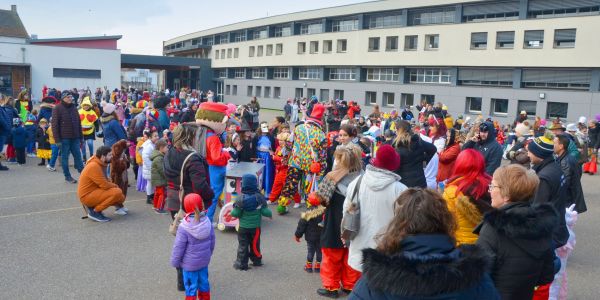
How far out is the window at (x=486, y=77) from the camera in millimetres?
30841

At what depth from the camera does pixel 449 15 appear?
111 ft

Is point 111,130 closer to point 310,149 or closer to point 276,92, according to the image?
point 310,149

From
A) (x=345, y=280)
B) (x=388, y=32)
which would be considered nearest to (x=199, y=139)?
(x=345, y=280)

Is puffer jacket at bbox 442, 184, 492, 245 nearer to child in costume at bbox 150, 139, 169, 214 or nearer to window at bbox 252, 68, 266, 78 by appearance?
child in costume at bbox 150, 139, 169, 214

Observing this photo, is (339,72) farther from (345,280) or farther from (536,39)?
(345,280)

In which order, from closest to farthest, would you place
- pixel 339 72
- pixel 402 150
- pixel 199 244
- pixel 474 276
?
pixel 474 276 < pixel 199 244 < pixel 402 150 < pixel 339 72

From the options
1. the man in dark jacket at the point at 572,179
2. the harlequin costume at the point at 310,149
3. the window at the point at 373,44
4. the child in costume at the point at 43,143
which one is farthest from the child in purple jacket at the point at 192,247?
the window at the point at 373,44

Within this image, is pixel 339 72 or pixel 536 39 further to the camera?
pixel 339 72

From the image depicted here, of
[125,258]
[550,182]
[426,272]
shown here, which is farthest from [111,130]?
[426,272]

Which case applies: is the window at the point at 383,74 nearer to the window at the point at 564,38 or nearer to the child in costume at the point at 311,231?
the window at the point at 564,38

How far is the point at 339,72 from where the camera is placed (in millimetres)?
43438

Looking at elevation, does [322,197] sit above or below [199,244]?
above

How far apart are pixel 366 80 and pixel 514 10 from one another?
13581mm

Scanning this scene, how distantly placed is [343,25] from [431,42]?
1052 centimetres
